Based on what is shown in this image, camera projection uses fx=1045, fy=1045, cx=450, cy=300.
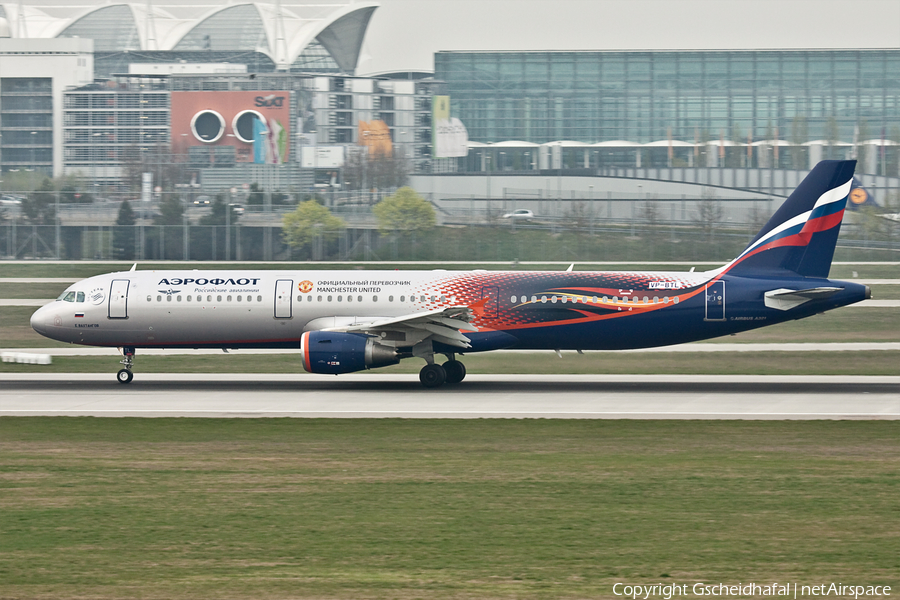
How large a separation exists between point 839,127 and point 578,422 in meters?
127

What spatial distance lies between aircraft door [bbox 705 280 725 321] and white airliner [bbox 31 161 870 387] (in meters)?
0.03

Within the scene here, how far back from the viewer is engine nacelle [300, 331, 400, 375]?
3133 cm

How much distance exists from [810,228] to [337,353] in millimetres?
15456

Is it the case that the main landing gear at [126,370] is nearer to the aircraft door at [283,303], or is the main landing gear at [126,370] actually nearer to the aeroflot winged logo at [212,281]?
the aeroflot winged logo at [212,281]

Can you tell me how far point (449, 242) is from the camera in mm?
77062

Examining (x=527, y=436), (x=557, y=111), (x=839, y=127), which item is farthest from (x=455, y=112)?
(x=527, y=436)

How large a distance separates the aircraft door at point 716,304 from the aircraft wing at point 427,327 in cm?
→ 738

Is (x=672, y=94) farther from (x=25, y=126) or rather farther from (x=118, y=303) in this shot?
(x=118, y=303)

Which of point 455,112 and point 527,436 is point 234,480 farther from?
point 455,112

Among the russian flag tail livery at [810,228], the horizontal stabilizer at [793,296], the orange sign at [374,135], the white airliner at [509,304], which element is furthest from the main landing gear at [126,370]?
the orange sign at [374,135]

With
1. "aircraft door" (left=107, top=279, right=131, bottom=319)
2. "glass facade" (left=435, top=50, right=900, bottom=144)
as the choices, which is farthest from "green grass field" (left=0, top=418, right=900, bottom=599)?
"glass facade" (left=435, top=50, right=900, bottom=144)

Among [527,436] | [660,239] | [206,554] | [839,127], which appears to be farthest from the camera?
[839,127]

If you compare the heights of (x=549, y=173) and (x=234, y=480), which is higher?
(x=549, y=173)

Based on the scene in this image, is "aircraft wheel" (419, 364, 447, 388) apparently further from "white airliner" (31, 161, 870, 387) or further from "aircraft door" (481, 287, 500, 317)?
"aircraft door" (481, 287, 500, 317)
